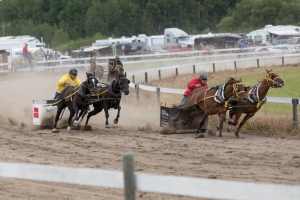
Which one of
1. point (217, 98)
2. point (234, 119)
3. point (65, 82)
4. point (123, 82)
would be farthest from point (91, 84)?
point (234, 119)

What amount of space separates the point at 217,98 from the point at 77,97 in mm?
3916

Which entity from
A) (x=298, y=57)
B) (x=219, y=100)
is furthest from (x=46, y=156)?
(x=298, y=57)

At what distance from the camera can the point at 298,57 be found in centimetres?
3803

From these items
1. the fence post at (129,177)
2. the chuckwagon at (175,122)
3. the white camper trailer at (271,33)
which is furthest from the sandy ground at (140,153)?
the white camper trailer at (271,33)

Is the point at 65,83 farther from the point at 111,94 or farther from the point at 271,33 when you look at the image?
the point at 271,33

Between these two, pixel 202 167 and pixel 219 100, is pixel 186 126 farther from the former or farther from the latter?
pixel 202 167

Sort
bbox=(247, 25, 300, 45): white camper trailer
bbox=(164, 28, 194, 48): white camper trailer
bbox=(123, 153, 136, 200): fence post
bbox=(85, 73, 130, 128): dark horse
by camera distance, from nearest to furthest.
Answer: bbox=(123, 153, 136, 200): fence post < bbox=(85, 73, 130, 128): dark horse < bbox=(247, 25, 300, 45): white camper trailer < bbox=(164, 28, 194, 48): white camper trailer

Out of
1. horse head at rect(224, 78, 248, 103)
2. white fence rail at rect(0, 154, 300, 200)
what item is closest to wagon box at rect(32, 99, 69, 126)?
horse head at rect(224, 78, 248, 103)

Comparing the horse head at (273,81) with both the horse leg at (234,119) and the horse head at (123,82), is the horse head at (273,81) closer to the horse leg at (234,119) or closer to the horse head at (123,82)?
the horse leg at (234,119)

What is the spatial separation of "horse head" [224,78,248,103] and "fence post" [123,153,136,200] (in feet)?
32.9

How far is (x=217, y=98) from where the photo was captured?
1496 centimetres

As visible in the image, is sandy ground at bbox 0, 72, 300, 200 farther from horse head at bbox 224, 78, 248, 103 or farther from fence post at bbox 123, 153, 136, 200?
fence post at bbox 123, 153, 136, 200

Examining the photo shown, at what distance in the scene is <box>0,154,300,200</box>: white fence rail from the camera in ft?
14.2

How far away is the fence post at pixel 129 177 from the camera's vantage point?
4.89m
